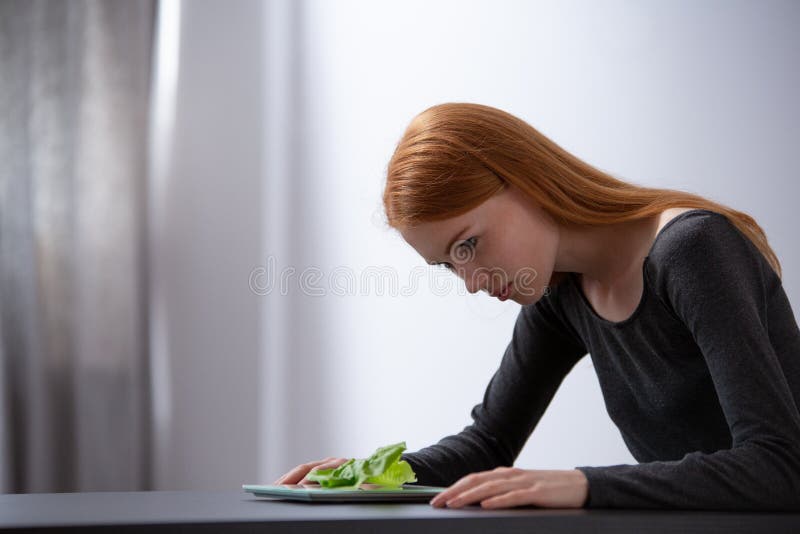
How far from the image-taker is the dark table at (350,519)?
63cm

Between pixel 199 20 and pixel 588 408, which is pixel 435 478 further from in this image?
pixel 199 20

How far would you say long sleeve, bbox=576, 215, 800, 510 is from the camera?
2.55 ft

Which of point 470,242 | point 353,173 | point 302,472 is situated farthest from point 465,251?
point 353,173

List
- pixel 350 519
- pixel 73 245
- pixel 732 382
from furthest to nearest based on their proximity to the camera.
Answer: pixel 73 245 → pixel 732 382 → pixel 350 519

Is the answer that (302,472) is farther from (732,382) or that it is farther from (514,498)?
(732,382)

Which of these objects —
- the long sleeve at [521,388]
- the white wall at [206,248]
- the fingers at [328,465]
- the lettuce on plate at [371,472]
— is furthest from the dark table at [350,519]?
the white wall at [206,248]

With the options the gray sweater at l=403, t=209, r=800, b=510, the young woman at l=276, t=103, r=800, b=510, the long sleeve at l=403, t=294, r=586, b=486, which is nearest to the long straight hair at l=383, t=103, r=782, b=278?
the young woman at l=276, t=103, r=800, b=510

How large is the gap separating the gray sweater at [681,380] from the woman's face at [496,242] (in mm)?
141

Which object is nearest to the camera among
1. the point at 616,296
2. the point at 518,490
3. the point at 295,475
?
the point at 518,490

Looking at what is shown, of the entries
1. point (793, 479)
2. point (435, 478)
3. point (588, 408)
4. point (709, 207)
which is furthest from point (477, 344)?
point (793, 479)

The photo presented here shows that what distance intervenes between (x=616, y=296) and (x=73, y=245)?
1.39 m

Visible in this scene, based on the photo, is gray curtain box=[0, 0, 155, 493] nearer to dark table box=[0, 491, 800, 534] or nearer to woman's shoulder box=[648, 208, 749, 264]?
dark table box=[0, 491, 800, 534]

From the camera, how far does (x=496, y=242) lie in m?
1.10

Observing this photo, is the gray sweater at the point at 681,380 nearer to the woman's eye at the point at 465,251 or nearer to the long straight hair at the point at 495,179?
Answer: the long straight hair at the point at 495,179
